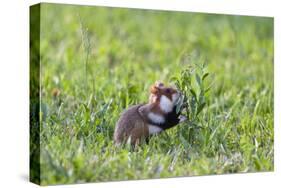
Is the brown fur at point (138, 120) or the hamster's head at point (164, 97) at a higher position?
the hamster's head at point (164, 97)

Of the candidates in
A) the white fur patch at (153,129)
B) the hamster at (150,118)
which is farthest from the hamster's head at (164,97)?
the white fur patch at (153,129)

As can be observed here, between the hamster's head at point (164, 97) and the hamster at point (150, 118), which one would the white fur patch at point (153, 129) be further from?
the hamster's head at point (164, 97)

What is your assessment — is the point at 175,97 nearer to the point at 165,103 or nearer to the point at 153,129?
the point at 165,103

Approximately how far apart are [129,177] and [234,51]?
10.5ft

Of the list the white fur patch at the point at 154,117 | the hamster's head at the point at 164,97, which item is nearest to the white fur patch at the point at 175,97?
the hamster's head at the point at 164,97

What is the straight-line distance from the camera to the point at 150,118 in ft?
16.8

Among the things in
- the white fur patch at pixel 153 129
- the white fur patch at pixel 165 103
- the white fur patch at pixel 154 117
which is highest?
the white fur patch at pixel 165 103

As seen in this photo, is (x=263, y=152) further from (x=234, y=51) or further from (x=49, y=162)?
(x=234, y=51)

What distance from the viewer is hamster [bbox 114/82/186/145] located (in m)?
5.11

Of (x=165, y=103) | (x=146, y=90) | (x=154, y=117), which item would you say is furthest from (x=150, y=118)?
(x=146, y=90)

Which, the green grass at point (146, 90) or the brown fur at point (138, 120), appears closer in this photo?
the green grass at point (146, 90)

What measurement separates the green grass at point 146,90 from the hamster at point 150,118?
0.27ft

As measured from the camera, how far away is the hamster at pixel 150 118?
16.8 ft

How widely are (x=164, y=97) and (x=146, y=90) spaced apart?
0.93 metres
